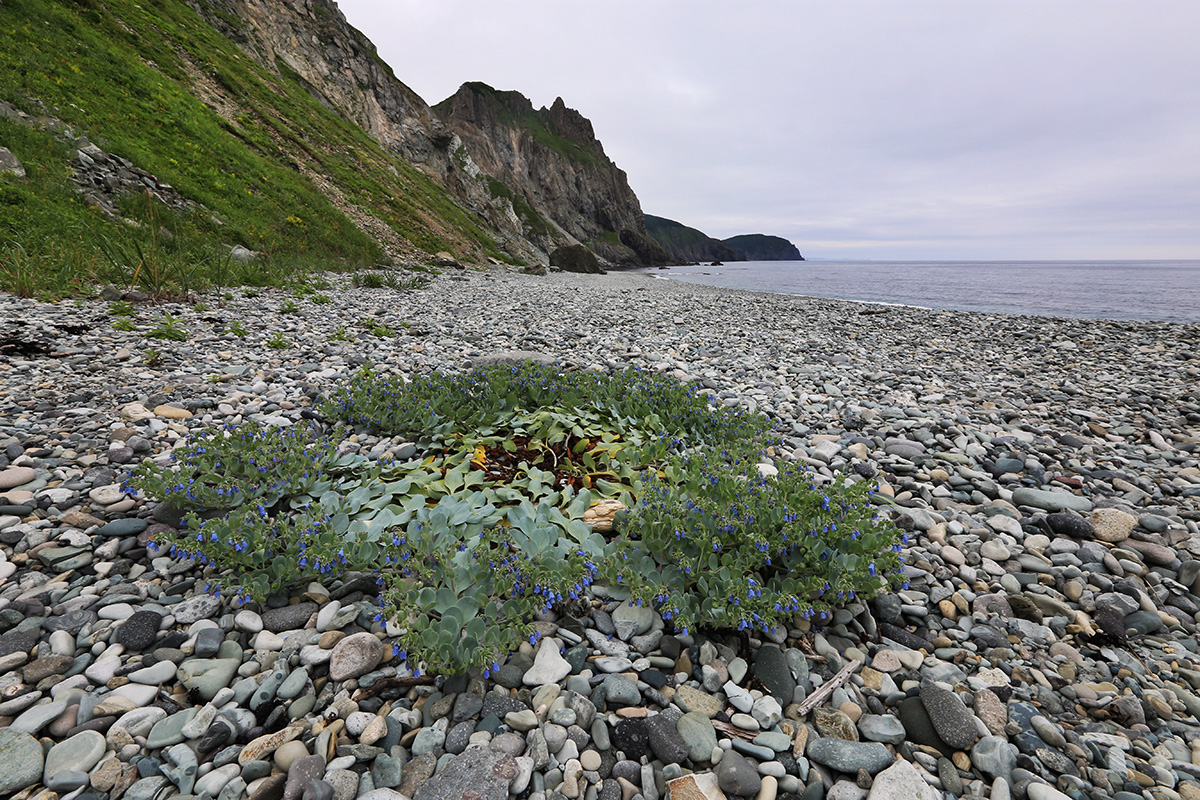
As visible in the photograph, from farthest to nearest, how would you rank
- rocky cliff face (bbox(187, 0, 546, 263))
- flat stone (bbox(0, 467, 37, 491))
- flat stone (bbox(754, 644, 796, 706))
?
rocky cliff face (bbox(187, 0, 546, 263)) → flat stone (bbox(0, 467, 37, 491)) → flat stone (bbox(754, 644, 796, 706))

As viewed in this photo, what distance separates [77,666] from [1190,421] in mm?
11013

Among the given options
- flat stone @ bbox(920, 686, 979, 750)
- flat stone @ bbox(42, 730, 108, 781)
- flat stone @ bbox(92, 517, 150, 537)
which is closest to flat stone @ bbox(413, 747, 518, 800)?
flat stone @ bbox(42, 730, 108, 781)

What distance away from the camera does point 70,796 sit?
166cm

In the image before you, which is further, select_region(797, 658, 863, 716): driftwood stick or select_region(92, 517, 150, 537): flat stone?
select_region(92, 517, 150, 537): flat stone

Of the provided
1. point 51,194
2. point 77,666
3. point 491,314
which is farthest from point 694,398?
point 51,194

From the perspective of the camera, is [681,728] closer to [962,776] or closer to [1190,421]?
[962,776]

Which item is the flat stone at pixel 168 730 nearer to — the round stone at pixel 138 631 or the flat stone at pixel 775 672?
the round stone at pixel 138 631

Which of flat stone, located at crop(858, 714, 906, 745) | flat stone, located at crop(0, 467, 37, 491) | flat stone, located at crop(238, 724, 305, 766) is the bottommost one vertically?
flat stone, located at crop(858, 714, 906, 745)

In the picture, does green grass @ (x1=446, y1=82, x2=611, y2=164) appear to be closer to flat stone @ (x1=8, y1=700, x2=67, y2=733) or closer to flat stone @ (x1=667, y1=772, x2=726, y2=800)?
flat stone @ (x1=8, y1=700, x2=67, y2=733)

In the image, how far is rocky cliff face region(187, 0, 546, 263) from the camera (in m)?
40.1

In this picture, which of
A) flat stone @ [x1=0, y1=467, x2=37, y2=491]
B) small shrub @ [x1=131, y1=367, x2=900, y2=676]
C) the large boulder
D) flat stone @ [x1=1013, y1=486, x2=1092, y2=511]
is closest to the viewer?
small shrub @ [x1=131, y1=367, x2=900, y2=676]

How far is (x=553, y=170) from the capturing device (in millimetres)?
144875

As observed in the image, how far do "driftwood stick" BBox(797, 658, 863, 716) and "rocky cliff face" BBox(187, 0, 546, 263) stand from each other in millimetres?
53072

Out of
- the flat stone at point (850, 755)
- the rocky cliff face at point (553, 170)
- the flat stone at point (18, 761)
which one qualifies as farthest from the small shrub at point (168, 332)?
the rocky cliff face at point (553, 170)
